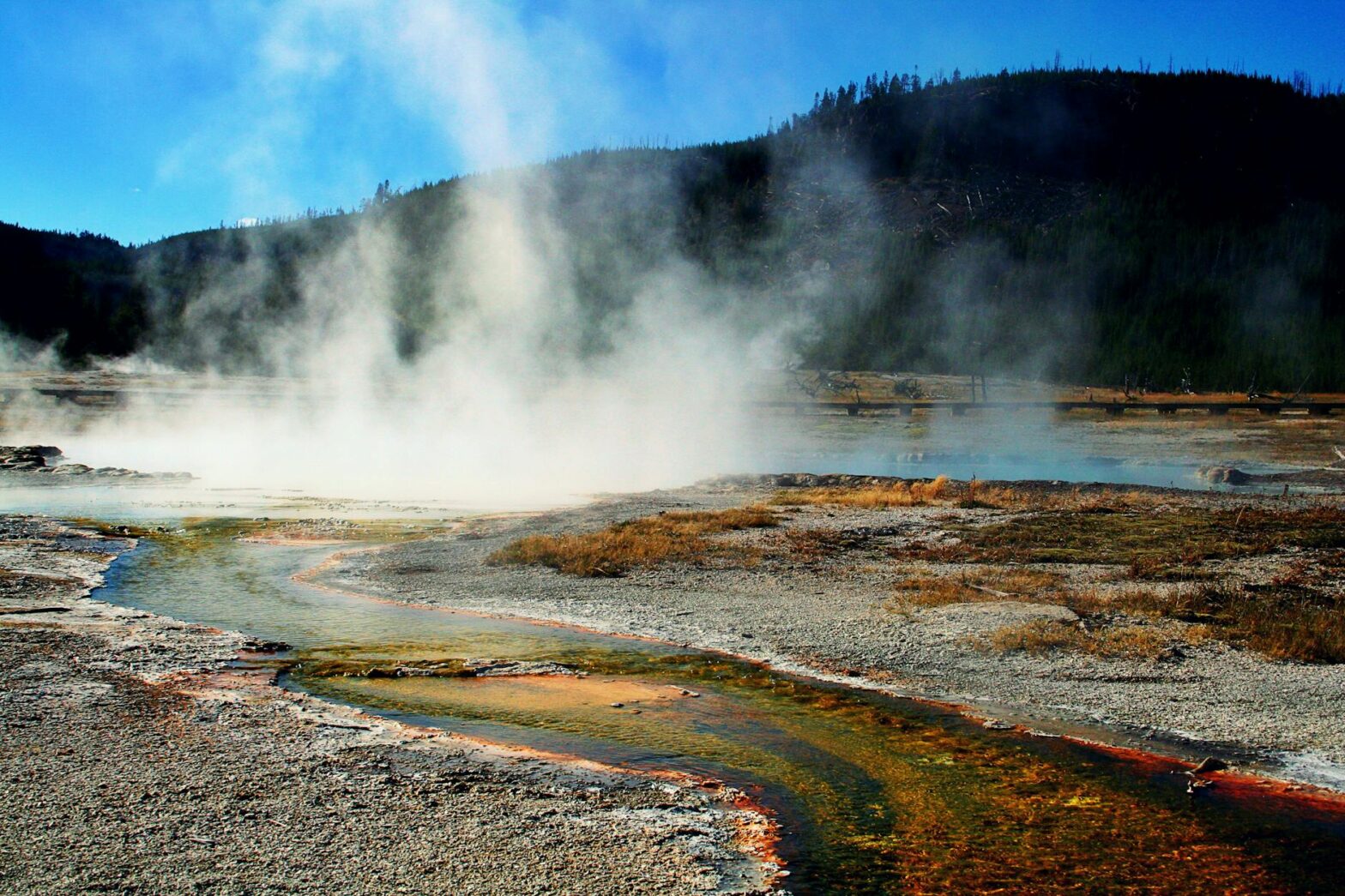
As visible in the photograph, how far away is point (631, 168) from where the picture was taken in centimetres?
13625

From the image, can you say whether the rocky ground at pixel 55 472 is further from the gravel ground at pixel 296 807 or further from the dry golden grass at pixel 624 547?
the gravel ground at pixel 296 807

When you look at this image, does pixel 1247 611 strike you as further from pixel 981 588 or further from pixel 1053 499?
pixel 1053 499

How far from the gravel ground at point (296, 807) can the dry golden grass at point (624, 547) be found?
20.3 ft

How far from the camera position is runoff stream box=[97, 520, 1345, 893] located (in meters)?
5.29

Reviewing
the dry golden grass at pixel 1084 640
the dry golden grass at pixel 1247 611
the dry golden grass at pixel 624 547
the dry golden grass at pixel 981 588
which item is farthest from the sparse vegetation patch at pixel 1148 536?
the dry golden grass at pixel 1084 640

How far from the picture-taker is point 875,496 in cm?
2084

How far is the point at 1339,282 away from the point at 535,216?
7965cm

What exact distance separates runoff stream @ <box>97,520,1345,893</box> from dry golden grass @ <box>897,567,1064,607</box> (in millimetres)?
2981

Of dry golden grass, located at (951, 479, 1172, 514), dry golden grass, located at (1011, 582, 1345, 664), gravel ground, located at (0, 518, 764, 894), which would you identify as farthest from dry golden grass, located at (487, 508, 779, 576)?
gravel ground, located at (0, 518, 764, 894)

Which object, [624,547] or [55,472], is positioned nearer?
[624,547]

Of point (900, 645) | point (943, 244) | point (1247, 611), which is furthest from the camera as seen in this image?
point (943, 244)

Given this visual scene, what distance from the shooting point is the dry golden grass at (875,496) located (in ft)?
66.1

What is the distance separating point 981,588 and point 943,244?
10580 cm

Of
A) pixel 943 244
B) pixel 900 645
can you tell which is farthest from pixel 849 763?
pixel 943 244
